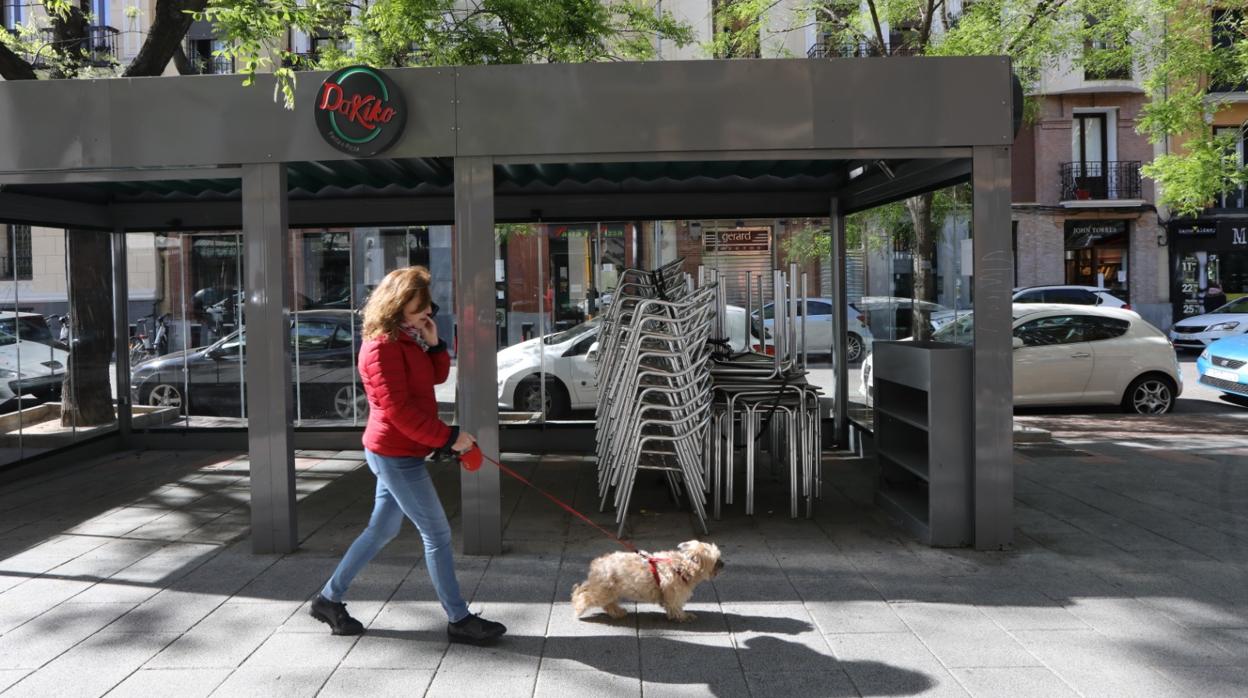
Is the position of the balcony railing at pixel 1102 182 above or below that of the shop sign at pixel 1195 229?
above

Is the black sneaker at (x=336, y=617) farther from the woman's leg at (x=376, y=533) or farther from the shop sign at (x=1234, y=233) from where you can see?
the shop sign at (x=1234, y=233)

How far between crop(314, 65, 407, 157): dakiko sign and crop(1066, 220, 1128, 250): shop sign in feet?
99.5

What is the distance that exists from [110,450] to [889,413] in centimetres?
798

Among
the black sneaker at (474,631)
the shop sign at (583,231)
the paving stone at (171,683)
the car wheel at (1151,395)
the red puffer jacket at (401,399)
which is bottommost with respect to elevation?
the paving stone at (171,683)

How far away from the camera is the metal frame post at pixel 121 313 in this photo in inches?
412

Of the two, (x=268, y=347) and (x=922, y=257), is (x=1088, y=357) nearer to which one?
(x=922, y=257)

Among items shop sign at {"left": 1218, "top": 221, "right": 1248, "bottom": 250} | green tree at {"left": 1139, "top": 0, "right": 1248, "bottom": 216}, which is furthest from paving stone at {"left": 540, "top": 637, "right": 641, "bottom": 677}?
shop sign at {"left": 1218, "top": 221, "right": 1248, "bottom": 250}

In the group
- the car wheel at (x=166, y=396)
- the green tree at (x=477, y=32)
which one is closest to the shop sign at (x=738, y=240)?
the green tree at (x=477, y=32)

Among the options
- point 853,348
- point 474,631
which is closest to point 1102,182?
point 853,348

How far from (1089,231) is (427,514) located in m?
31.9

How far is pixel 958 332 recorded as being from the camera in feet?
22.7

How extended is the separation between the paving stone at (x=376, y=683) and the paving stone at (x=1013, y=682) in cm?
227

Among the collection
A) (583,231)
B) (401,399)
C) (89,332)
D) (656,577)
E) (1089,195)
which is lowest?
(656,577)

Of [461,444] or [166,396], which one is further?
[166,396]
